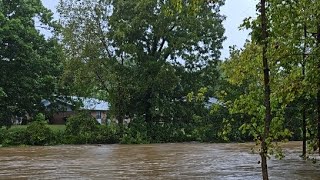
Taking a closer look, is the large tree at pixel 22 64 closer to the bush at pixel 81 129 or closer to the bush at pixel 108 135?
the bush at pixel 81 129

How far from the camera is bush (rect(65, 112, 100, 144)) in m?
30.6

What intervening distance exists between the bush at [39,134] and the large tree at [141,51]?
3.37 m

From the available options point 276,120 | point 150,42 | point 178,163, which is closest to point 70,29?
point 150,42

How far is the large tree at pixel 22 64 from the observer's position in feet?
107

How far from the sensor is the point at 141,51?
31688 mm

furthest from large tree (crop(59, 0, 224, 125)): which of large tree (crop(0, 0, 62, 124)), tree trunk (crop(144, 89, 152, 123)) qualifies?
large tree (crop(0, 0, 62, 124))

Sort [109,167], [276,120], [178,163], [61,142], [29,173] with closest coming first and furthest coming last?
[276,120]
[29,173]
[109,167]
[178,163]
[61,142]

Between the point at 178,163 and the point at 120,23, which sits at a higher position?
the point at 120,23

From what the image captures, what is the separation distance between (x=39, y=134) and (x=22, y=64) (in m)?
5.99

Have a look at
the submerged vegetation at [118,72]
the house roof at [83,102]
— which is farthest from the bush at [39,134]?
the house roof at [83,102]

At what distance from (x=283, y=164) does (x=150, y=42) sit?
701 inches

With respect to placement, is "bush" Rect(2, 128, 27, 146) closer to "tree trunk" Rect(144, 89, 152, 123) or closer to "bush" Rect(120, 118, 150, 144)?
"bush" Rect(120, 118, 150, 144)

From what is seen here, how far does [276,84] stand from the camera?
21.0 feet

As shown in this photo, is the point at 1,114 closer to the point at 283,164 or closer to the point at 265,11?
the point at 283,164
